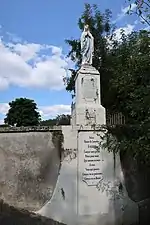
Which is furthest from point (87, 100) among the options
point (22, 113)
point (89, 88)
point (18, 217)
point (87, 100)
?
point (22, 113)

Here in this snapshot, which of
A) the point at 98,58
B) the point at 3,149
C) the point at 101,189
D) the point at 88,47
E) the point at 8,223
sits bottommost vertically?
the point at 8,223

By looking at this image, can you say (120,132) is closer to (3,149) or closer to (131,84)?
(131,84)

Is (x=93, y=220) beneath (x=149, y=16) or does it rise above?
beneath

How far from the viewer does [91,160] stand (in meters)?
8.75

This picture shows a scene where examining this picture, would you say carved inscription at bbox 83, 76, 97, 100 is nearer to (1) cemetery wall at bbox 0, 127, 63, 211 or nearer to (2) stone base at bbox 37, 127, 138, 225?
(2) stone base at bbox 37, 127, 138, 225

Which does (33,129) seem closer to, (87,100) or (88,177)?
(87,100)

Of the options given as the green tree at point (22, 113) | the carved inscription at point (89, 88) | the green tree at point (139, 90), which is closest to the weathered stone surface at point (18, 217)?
the green tree at point (139, 90)

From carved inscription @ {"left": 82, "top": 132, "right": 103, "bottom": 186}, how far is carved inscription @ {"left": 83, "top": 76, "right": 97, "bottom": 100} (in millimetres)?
1233

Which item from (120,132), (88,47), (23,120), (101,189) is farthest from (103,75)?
(23,120)

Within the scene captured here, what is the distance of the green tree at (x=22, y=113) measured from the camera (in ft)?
80.0

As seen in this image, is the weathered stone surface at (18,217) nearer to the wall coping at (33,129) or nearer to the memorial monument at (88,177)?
the memorial monument at (88,177)

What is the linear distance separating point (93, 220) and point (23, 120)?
16.9m

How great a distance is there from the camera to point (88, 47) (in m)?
9.52

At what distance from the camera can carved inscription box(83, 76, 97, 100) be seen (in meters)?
9.11
